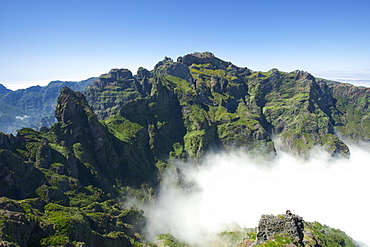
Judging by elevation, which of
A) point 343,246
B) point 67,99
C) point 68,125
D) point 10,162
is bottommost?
point 343,246

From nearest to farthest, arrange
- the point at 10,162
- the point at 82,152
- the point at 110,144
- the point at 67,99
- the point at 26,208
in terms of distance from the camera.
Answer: the point at 26,208, the point at 10,162, the point at 82,152, the point at 67,99, the point at 110,144

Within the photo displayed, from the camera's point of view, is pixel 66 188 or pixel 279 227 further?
pixel 66 188

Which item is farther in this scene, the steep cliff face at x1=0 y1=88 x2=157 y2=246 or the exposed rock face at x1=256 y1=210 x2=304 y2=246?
the steep cliff face at x1=0 y1=88 x2=157 y2=246

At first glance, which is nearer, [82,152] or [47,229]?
[47,229]

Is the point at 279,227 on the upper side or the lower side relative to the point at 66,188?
upper

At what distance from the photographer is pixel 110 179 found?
7283 inches

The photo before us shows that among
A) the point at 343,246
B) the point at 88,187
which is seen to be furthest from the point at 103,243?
the point at 343,246

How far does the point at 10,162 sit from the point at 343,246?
645ft

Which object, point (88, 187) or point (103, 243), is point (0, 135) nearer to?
point (88, 187)

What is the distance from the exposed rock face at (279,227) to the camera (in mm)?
42500

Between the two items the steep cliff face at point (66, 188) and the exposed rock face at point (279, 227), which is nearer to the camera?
the exposed rock face at point (279, 227)

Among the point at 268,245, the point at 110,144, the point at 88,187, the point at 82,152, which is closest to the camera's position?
the point at 268,245

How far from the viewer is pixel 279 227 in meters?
44.2

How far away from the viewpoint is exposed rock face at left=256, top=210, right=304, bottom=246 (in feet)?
139
